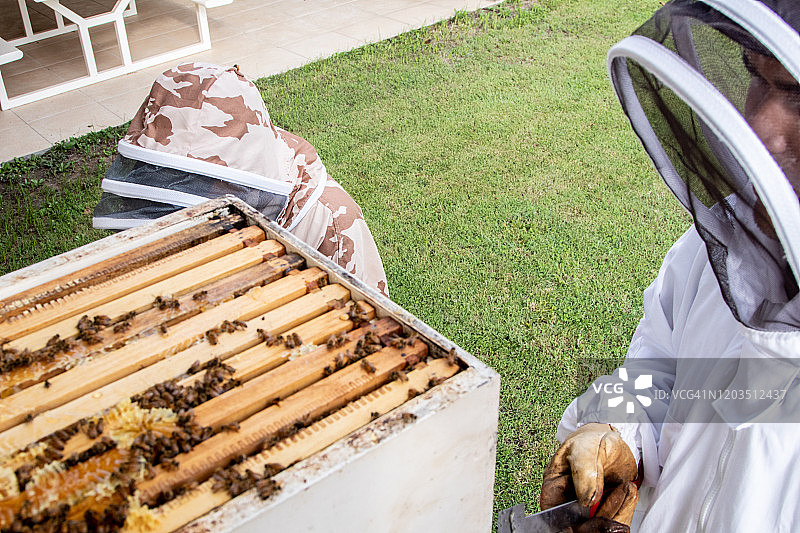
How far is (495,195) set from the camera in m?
4.52

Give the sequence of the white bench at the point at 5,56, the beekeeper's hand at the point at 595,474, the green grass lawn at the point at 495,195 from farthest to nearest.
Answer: the white bench at the point at 5,56 < the green grass lawn at the point at 495,195 < the beekeeper's hand at the point at 595,474

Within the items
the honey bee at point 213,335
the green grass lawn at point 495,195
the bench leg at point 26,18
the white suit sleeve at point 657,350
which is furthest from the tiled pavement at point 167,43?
the white suit sleeve at point 657,350

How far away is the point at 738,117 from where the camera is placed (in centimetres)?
95

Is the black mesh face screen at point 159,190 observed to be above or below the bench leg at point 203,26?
above

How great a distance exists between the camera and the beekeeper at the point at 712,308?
3.19 ft

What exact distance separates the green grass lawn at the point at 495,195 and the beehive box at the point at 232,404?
5.08 ft

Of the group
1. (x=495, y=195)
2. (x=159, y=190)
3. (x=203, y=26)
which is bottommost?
(x=495, y=195)

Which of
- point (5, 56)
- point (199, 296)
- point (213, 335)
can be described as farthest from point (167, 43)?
point (213, 335)

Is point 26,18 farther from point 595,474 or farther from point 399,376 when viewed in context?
point 595,474

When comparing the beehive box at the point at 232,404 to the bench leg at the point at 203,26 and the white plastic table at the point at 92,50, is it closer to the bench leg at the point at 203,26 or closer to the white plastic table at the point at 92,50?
the white plastic table at the point at 92,50

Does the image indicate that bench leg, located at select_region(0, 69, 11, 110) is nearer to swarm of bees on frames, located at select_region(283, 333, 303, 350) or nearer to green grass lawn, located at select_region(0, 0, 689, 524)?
green grass lawn, located at select_region(0, 0, 689, 524)

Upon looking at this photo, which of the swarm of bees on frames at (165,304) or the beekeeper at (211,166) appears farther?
the beekeeper at (211,166)

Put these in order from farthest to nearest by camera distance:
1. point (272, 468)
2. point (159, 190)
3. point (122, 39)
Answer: point (122, 39) < point (159, 190) < point (272, 468)

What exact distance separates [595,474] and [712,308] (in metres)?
0.47
